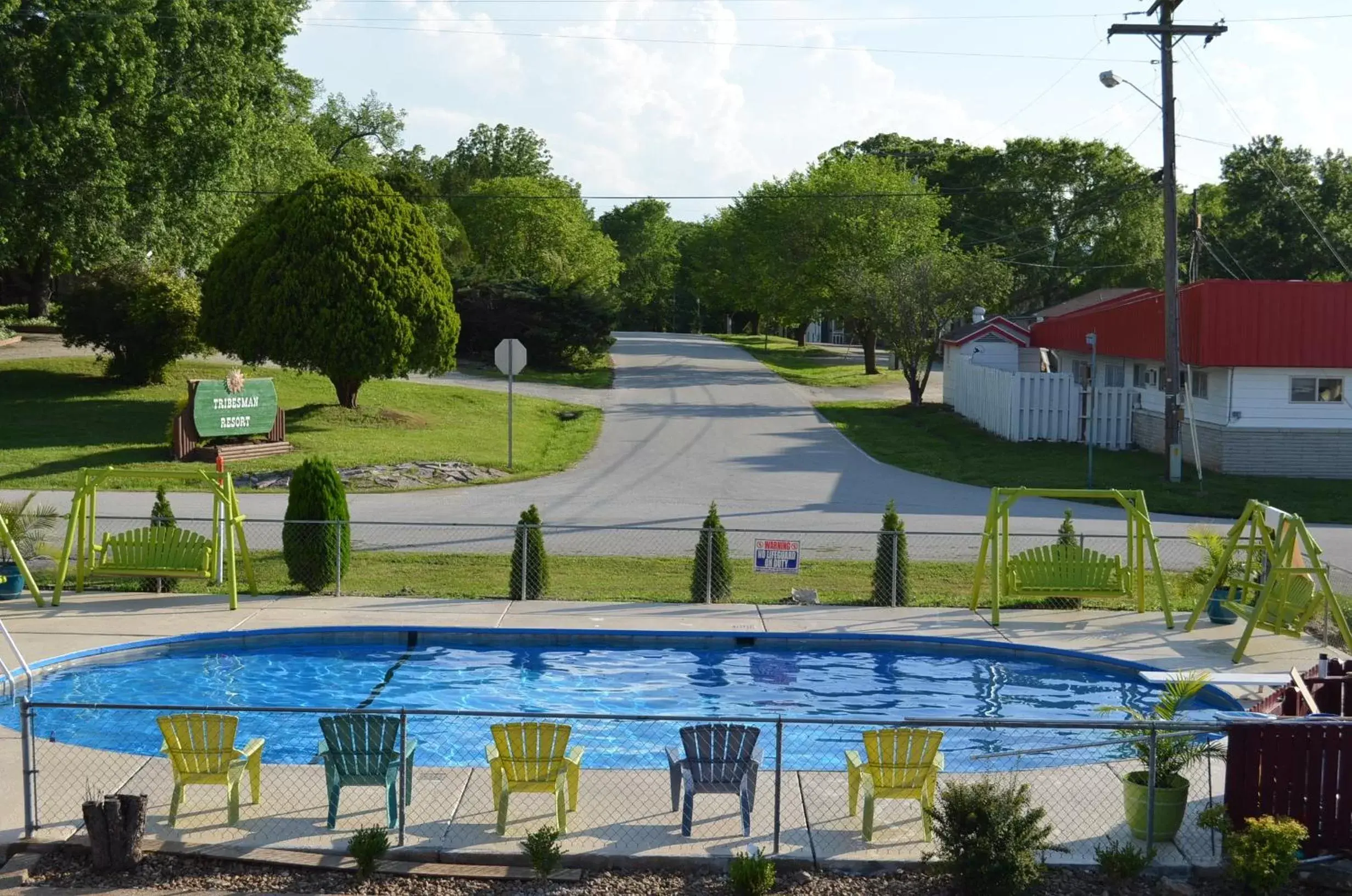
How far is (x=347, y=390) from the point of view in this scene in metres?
39.4

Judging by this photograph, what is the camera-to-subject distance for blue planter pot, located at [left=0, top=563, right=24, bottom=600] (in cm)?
1905

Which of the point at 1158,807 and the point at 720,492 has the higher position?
the point at 720,492

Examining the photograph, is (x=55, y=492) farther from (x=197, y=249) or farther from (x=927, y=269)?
(x=927, y=269)

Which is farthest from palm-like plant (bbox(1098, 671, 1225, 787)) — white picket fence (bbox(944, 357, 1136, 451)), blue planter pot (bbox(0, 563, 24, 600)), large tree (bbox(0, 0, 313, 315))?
large tree (bbox(0, 0, 313, 315))

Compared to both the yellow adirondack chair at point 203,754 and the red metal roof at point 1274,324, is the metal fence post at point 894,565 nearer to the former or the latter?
the yellow adirondack chair at point 203,754

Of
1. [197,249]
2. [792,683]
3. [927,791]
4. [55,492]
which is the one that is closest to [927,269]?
[197,249]

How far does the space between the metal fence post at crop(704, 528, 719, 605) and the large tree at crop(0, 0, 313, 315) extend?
2438 cm

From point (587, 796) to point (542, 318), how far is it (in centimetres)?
5023

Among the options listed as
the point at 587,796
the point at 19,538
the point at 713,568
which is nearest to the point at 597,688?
the point at 713,568

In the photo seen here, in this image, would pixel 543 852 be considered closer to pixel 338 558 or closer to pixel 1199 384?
pixel 338 558

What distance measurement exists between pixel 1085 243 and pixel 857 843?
257 ft

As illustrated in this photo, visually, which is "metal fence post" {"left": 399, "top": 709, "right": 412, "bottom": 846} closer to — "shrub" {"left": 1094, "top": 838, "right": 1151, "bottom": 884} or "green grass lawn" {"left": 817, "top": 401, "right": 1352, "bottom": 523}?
"shrub" {"left": 1094, "top": 838, "right": 1151, "bottom": 884}

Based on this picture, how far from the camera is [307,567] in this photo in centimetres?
1977

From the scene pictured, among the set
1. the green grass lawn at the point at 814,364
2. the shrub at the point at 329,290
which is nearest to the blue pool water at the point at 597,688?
the shrub at the point at 329,290
